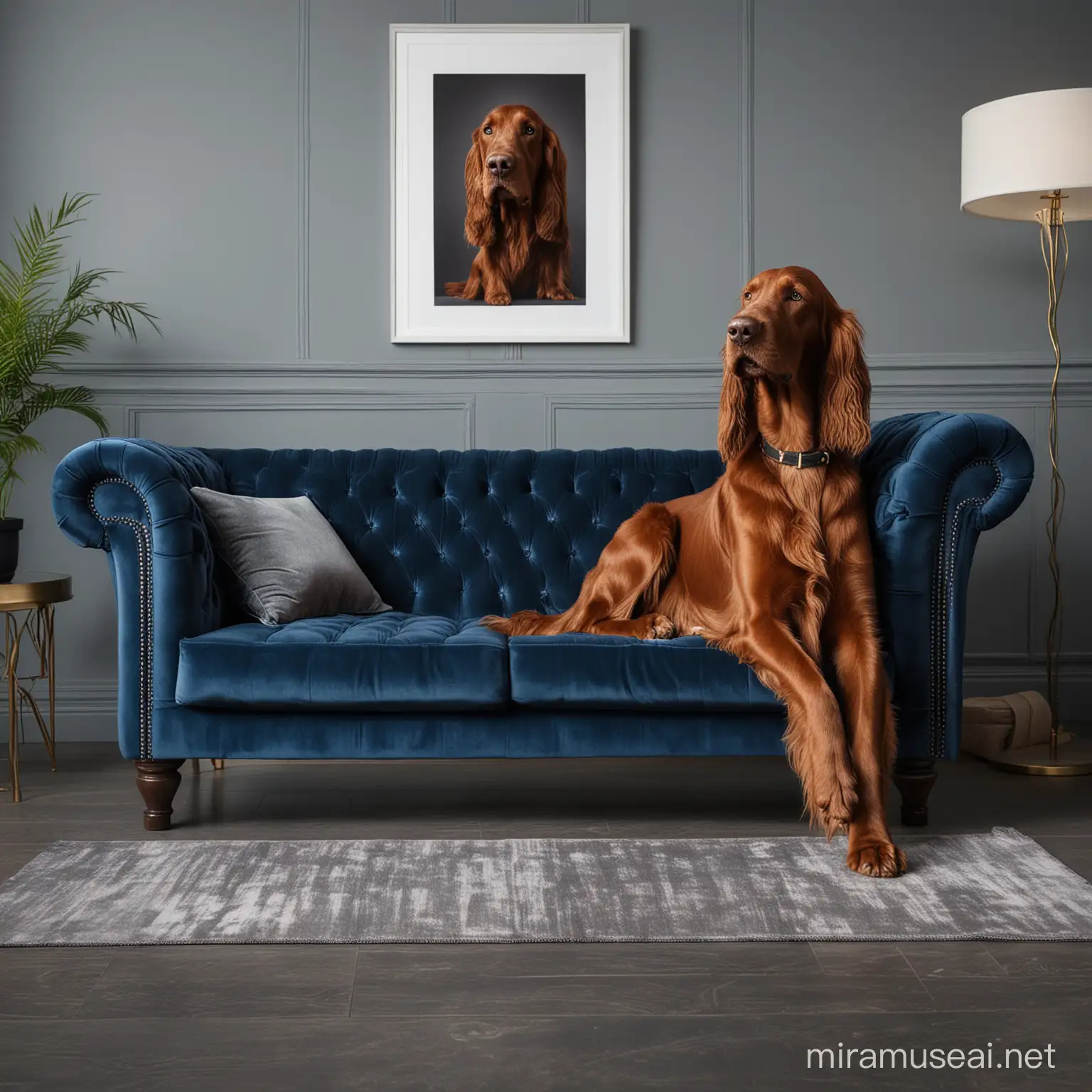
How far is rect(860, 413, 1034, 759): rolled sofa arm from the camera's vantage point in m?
2.53

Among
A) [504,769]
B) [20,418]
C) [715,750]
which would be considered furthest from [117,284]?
[715,750]

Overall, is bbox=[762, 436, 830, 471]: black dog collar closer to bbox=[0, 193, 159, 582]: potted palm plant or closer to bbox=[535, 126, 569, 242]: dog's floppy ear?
bbox=[535, 126, 569, 242]: dog's floppy ear

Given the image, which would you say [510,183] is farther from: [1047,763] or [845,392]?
[1047,763]

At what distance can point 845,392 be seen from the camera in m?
2.52

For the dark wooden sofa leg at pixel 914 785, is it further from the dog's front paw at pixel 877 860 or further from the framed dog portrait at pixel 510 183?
the framed dog portrait at pixel 510 183

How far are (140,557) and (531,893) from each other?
117cm

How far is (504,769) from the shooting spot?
3260mm

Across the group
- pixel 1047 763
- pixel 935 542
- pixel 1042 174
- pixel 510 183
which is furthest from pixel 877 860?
pixel 510 183

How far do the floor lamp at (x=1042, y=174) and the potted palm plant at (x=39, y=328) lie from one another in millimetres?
2612

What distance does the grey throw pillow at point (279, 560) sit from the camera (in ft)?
9.25

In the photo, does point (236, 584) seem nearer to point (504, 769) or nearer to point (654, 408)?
point (504, 769)

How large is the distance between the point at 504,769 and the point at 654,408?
1.33 metres

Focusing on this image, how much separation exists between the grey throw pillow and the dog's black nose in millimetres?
1202

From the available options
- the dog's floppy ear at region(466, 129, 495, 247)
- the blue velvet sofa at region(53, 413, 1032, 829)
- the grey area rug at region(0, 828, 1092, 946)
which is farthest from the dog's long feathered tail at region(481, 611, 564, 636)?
the dog's floppy ear at region(466, 129, 495, 247)
